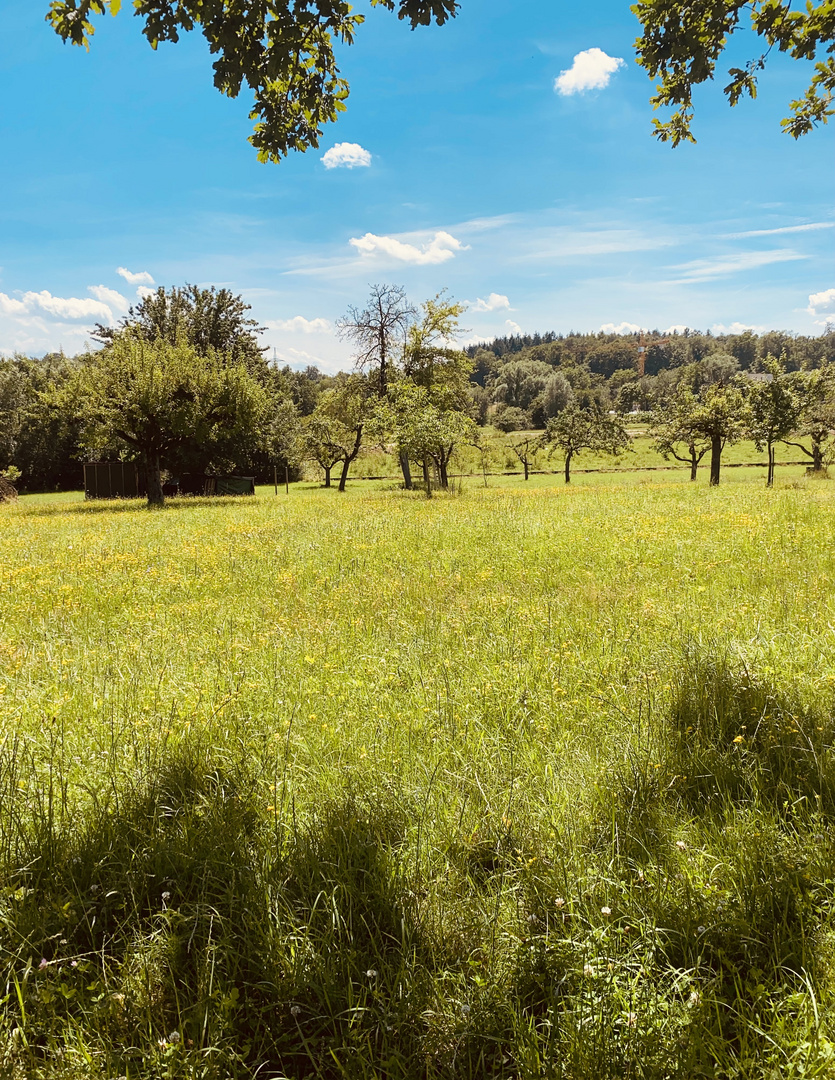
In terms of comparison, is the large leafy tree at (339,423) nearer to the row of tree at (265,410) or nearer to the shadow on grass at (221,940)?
the row of tree at (265,410)

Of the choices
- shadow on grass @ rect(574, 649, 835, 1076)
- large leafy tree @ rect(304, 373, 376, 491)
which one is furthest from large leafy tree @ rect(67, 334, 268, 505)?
shadow on grass @ rect(574, 649, 835, 1076)

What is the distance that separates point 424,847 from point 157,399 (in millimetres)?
27121

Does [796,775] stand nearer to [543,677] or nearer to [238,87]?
[543,677]

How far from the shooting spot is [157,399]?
84.2 ft

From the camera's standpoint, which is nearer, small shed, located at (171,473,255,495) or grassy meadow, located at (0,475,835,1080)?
grassy meadow, located at (0,475,835,1080)

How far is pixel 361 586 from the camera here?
8586 millimetres

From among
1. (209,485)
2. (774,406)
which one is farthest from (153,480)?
(774,406)

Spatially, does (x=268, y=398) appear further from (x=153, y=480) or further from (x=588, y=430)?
(x=588, y=430)

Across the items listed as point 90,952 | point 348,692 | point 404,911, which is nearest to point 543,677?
point 348,692

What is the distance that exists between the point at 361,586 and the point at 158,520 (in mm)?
13671

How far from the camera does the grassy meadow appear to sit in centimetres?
210

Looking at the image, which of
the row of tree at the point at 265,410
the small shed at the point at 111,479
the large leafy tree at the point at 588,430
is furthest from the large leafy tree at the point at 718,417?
the small shed at the point at 111,479

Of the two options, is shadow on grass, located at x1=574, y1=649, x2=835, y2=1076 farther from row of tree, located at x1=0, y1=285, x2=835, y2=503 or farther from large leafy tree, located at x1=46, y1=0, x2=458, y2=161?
row of tree, located at x1=0, y1=285, x2=835, y2=503

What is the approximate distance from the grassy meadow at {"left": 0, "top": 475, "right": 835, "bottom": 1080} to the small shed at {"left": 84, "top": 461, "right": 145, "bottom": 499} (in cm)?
3698
